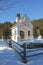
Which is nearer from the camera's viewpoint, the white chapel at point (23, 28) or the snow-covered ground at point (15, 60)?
the snow-covered ground at point (15, 60)

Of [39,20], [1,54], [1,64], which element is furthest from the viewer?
[39,20]

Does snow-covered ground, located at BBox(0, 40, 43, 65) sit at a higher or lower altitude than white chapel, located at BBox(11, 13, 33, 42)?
lower

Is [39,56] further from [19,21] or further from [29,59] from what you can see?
[19,21]

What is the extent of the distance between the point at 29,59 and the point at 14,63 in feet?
3.92

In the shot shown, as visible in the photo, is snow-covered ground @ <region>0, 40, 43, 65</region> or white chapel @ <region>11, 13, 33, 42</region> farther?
white chapel @ <region>11, 13, 33, 42</region>

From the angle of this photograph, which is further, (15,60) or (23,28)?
(23,28)

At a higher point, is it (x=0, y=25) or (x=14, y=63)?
(x=0, y=25)

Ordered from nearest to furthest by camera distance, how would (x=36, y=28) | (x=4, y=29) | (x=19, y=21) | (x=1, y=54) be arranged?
(x=1, y=54)
(x=19, y=21)
(x=4, y=29)
(x=36, y=28)

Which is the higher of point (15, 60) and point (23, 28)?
point (23, 28)

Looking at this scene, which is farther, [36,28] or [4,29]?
[36,28]

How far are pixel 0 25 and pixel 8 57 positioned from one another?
1208 inches

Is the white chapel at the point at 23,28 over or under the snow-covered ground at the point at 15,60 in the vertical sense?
Answer: over

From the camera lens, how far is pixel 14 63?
8.83 m

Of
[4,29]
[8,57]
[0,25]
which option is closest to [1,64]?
[8,57]
